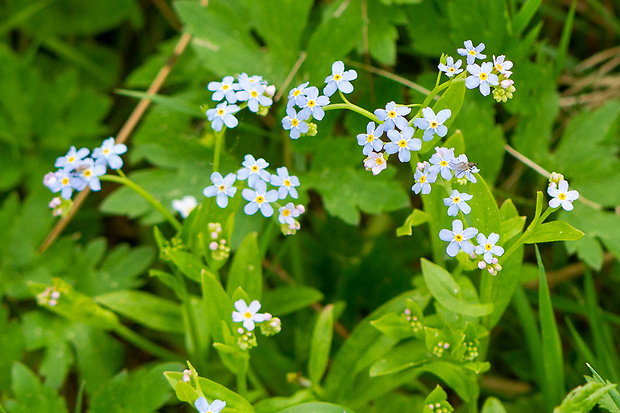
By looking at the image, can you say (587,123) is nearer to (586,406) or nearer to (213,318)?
(586,406)

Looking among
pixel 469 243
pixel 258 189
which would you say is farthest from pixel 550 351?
pixel 258 189

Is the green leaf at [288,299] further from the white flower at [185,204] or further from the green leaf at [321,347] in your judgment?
the white flower at [185,204]

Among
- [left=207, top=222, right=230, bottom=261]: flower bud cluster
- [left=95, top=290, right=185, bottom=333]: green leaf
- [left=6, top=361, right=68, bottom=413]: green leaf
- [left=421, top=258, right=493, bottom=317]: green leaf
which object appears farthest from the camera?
[left=95, top=290, right=185, bottom=333]: green leaf

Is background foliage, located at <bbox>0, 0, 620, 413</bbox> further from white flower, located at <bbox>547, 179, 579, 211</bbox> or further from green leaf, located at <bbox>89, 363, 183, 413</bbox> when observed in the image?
white flower, located at <bbox>547, 179, 579, 211</bbox>

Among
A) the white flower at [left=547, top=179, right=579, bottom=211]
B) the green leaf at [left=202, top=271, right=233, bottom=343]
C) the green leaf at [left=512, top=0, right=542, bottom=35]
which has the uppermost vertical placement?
the green leaf at [left=512, top=0, right=542, bottom=35]

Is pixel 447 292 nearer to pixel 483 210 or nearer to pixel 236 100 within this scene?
pixel 483 210

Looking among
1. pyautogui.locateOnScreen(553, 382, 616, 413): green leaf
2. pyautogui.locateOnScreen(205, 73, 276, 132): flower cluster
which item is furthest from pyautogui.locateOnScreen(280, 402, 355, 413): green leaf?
Result: pyautogui.locateOnScreen(205, 73, 276, 132): flower cluster

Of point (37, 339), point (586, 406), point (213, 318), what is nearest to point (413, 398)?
point (586, 406)
